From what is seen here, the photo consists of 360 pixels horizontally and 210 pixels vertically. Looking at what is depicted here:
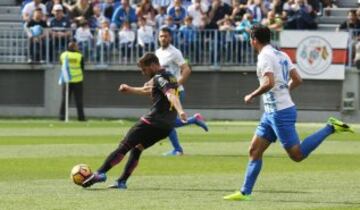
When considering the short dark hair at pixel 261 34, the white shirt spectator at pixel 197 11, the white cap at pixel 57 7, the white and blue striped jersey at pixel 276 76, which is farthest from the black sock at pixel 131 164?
the white cap at pixel 57 7

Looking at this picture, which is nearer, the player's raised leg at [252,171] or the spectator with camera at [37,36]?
the player's raised leg at [252,171]

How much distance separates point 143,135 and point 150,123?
185 mm

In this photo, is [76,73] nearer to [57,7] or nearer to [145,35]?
[145,35]

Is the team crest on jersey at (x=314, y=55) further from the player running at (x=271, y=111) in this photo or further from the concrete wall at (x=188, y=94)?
the player running at (x=271, y=111)

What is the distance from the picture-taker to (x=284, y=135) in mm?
13844

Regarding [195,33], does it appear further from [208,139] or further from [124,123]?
[208,139]

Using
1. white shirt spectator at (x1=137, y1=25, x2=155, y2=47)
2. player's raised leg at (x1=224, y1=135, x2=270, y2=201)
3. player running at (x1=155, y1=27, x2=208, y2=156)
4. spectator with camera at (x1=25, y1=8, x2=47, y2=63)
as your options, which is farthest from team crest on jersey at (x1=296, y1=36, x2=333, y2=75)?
player's raised leg at (x1=224, y1=135, x2=270, y2=201)

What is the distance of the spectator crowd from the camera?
3353 centimetres

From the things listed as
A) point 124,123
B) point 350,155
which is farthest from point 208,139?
point 124,123

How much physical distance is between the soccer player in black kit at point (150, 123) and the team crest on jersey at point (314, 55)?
1812 centimetres

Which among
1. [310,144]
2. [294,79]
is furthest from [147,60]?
[310,144]

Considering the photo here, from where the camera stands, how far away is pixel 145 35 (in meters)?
33.4

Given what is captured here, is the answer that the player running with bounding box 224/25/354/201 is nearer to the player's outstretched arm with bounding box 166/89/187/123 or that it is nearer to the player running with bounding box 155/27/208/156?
the player's outstretched arm with bounding box 166/89/187/123

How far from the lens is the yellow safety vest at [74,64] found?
106ft
